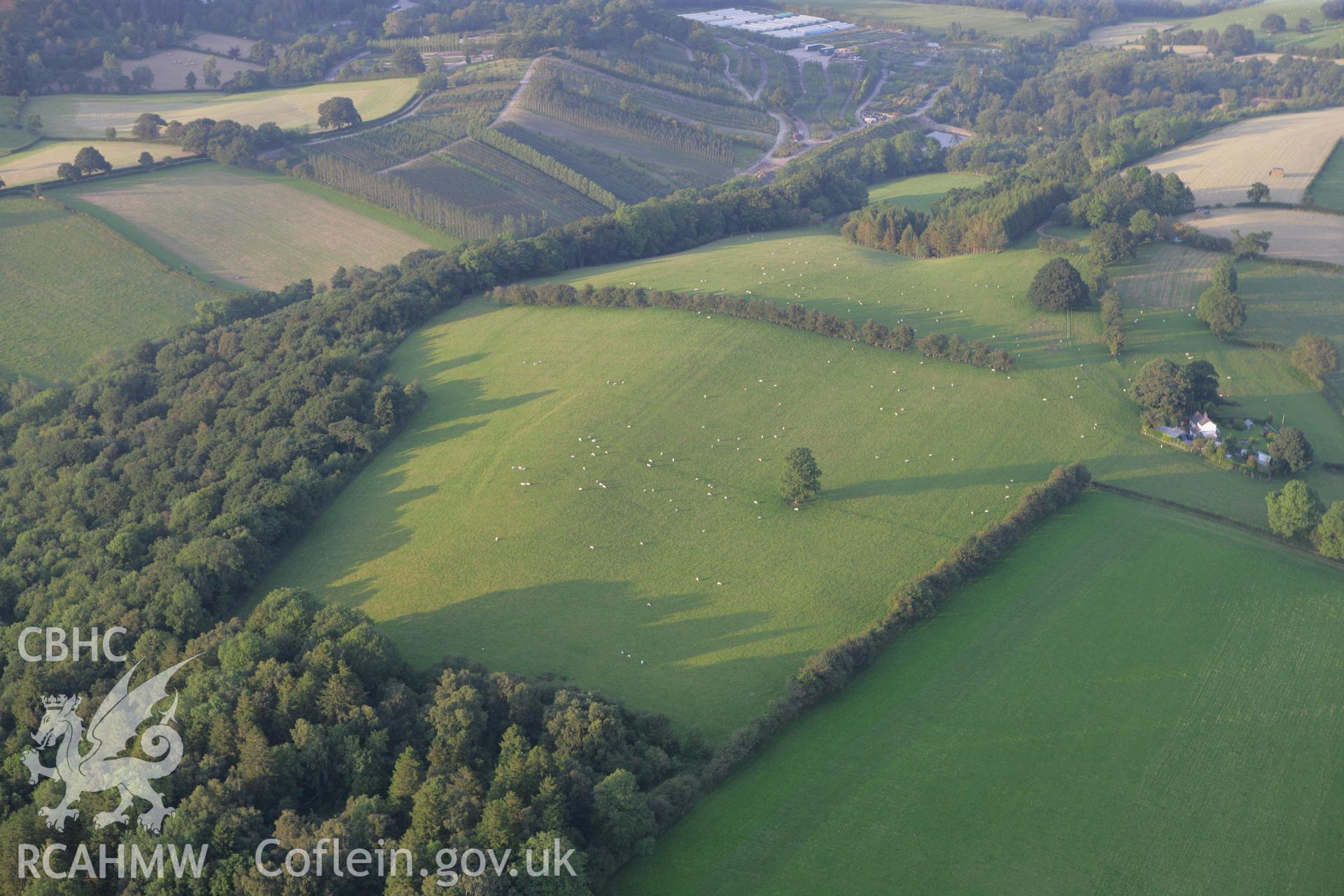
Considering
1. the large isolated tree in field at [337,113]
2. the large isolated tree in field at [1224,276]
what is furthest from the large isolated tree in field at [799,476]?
the large isolated tree in field at [337,113]

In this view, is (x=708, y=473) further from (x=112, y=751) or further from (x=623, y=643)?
(x=112, y=751)

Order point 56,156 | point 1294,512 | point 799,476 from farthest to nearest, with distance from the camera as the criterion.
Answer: point 56,156 → point 799,476 → point 1294,512

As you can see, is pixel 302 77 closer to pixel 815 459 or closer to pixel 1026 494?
pixel 815 459

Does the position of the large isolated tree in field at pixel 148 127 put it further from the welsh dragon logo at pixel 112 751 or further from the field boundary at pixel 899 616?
the field boundary at pixel 899 616

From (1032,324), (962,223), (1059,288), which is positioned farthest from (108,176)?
(1059,288)

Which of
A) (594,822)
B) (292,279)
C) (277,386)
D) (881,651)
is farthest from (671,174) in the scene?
(594,822)
